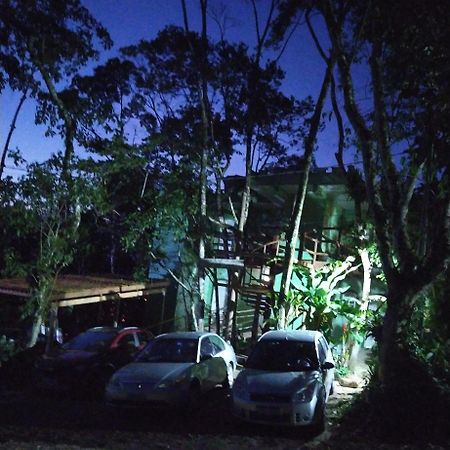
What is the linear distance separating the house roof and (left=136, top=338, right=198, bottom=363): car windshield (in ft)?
13.9

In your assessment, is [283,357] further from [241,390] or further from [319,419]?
[319,419]

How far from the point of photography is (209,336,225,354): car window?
1152 centimetres

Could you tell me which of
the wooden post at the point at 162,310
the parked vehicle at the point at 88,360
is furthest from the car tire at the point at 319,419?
the wooden post at the point at 162,310

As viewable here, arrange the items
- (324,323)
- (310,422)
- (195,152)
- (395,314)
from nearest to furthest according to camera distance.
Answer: (310,422) < (395,314) < (324,323) < (195,152)

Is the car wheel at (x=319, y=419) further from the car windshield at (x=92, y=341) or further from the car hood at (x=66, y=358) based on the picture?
the car windshield at (x=92, y=341)

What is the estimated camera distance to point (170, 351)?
35.4 feet

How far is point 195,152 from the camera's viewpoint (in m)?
16.4

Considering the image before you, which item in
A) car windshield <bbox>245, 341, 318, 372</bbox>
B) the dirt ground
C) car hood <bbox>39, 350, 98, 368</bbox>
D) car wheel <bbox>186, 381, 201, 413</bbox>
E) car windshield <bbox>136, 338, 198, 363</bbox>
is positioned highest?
car windshield <bbox>245, 341, 318, 372</bbox>

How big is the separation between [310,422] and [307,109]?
13083mm

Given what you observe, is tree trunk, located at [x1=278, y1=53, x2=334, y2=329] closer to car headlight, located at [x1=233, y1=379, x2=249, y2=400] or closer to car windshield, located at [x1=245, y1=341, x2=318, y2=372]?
car windshield, located at [x1=245, y1=341, x2=318, y2=372]

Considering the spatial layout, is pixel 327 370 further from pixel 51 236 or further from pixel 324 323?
pixel 51 236

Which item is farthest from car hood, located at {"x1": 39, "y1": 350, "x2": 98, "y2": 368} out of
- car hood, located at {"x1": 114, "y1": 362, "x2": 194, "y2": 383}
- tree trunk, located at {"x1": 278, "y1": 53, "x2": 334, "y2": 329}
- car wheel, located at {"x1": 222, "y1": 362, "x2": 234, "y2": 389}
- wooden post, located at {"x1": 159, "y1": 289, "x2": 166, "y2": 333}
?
wooden post, located at {"x1": 159, "y1": 289, "x2": 166, "y2": 333}

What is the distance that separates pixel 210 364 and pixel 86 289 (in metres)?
5.69

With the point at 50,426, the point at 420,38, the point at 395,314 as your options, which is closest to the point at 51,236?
the point at 50,426
